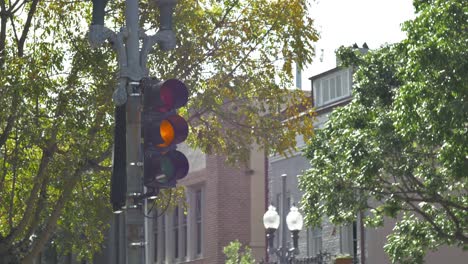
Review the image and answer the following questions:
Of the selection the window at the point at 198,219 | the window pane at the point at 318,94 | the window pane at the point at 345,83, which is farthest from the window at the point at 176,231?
the window pane at the point at 345,83

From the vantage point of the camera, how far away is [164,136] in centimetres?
1059

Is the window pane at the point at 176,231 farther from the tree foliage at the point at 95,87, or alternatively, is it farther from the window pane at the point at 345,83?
the tree foliage at the point at 95,87

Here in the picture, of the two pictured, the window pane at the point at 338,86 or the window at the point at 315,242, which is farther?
the window at the point at 315,242

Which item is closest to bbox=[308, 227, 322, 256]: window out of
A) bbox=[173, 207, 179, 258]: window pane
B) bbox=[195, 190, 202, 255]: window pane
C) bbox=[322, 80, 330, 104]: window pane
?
bbox=[322, 80, 330, 104]: window pane

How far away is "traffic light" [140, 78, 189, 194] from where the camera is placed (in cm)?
1055

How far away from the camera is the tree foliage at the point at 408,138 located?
67.2ft

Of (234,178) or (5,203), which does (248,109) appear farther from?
(234,178)

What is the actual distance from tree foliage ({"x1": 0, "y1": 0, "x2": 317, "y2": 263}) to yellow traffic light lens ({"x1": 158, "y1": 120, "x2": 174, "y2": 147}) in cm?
908

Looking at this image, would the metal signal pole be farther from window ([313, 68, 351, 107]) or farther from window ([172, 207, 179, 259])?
window ([172, 207, 179, 259])

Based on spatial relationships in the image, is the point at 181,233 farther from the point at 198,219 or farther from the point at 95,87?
the point at 95,87

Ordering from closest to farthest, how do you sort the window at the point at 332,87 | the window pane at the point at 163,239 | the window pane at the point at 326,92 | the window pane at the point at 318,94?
the window at the point at 332,87, the window pane at the point at 326,92, the window pane at the point at 318,94, the window pane at the point at 163,239

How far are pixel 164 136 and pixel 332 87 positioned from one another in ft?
93.4

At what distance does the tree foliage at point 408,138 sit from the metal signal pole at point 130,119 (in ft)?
31.0

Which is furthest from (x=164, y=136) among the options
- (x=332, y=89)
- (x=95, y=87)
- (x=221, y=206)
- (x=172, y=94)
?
(x=221, y=206)
